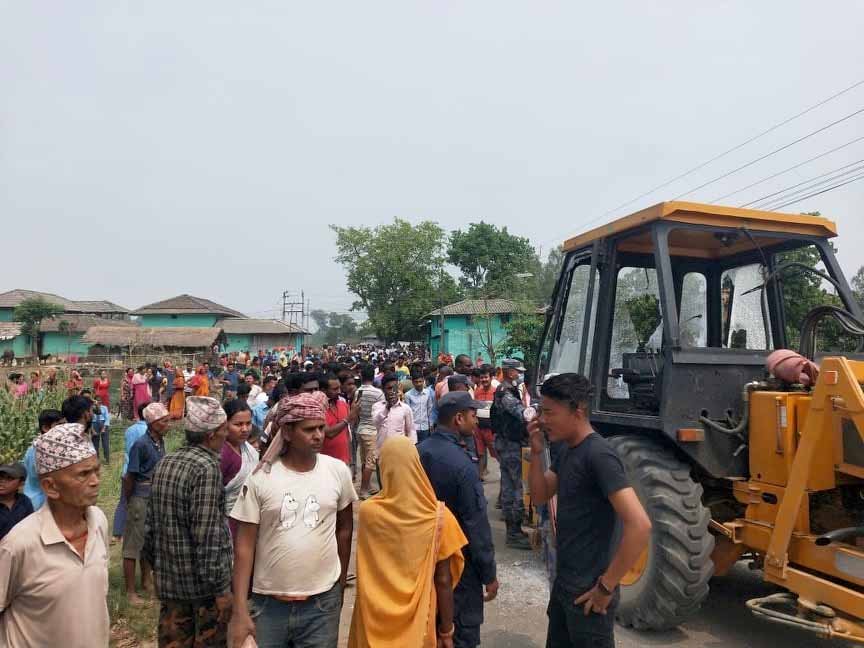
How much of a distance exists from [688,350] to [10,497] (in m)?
4.23

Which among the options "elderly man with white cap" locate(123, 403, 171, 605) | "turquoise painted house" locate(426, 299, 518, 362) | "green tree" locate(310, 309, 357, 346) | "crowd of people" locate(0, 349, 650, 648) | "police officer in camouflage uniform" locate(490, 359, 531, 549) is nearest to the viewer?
"crowd of people" locate(0, 349, 650, 648)

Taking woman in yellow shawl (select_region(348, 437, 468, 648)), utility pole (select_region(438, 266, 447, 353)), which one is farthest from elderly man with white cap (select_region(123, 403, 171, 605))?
utility pole (select_region(438, 266, 447, 353))

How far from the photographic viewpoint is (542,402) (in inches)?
112

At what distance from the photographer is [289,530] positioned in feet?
8.52

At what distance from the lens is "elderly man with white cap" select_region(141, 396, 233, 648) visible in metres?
2.88

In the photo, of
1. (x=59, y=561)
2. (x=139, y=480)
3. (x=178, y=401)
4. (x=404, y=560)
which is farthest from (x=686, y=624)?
(x=178, y=401)

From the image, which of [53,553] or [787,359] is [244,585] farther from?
[787,359]

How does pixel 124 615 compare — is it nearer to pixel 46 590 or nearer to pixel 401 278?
pixel 46 590

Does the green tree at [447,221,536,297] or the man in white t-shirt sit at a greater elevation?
the green tree at [447,221,536,297]

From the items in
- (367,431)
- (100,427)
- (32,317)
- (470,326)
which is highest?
(32,317)

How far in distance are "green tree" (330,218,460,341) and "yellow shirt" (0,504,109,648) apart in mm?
44047

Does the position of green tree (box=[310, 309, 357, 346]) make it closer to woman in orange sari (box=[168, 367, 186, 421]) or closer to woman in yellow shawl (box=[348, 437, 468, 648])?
woman in orange sari (box=[168, 367, 186, 421])

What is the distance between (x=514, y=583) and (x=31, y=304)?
42.8m

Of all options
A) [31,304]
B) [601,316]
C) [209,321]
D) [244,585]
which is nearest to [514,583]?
[601,316]
